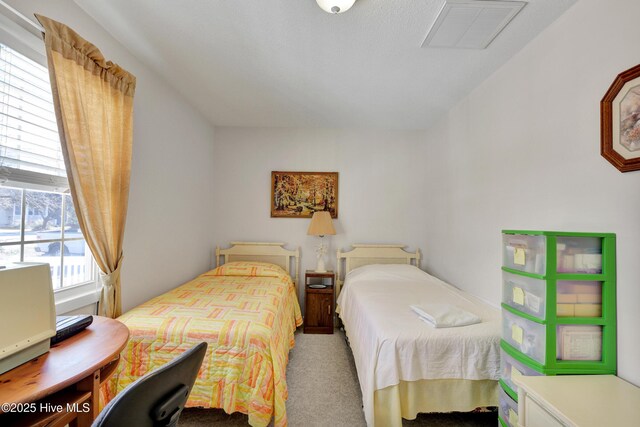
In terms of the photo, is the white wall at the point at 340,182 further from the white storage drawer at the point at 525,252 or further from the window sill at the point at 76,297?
the white storage drawer at the point at 525,252

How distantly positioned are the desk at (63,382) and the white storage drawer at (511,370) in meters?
1.80

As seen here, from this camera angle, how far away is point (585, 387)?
3.65ft

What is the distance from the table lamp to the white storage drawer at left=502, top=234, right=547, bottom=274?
6.39ft

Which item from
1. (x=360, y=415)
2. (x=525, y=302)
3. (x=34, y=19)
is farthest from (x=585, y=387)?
(x=34, y=19)

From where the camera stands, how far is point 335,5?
1.44 metres

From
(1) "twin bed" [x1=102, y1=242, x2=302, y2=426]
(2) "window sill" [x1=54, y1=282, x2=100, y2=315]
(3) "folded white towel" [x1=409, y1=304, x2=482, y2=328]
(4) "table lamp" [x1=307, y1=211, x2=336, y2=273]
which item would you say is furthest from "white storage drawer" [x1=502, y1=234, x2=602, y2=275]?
(2) "window sill" [x1=54, y1=282, x2=100, y2=315]

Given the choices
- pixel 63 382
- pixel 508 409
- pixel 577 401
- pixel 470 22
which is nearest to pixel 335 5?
pixel 470 22

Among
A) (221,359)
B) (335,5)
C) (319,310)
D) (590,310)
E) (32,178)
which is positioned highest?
(335,5)

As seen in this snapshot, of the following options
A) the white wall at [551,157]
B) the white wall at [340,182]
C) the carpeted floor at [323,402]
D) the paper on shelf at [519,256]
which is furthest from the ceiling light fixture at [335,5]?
the carpeted floor at [323,402]

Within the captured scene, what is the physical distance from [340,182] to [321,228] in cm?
73

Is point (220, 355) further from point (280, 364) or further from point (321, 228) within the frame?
point (321, 228)

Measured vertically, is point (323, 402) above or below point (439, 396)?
below

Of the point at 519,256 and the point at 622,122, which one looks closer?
the point at 622,122

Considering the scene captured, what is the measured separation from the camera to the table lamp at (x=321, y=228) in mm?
3230
